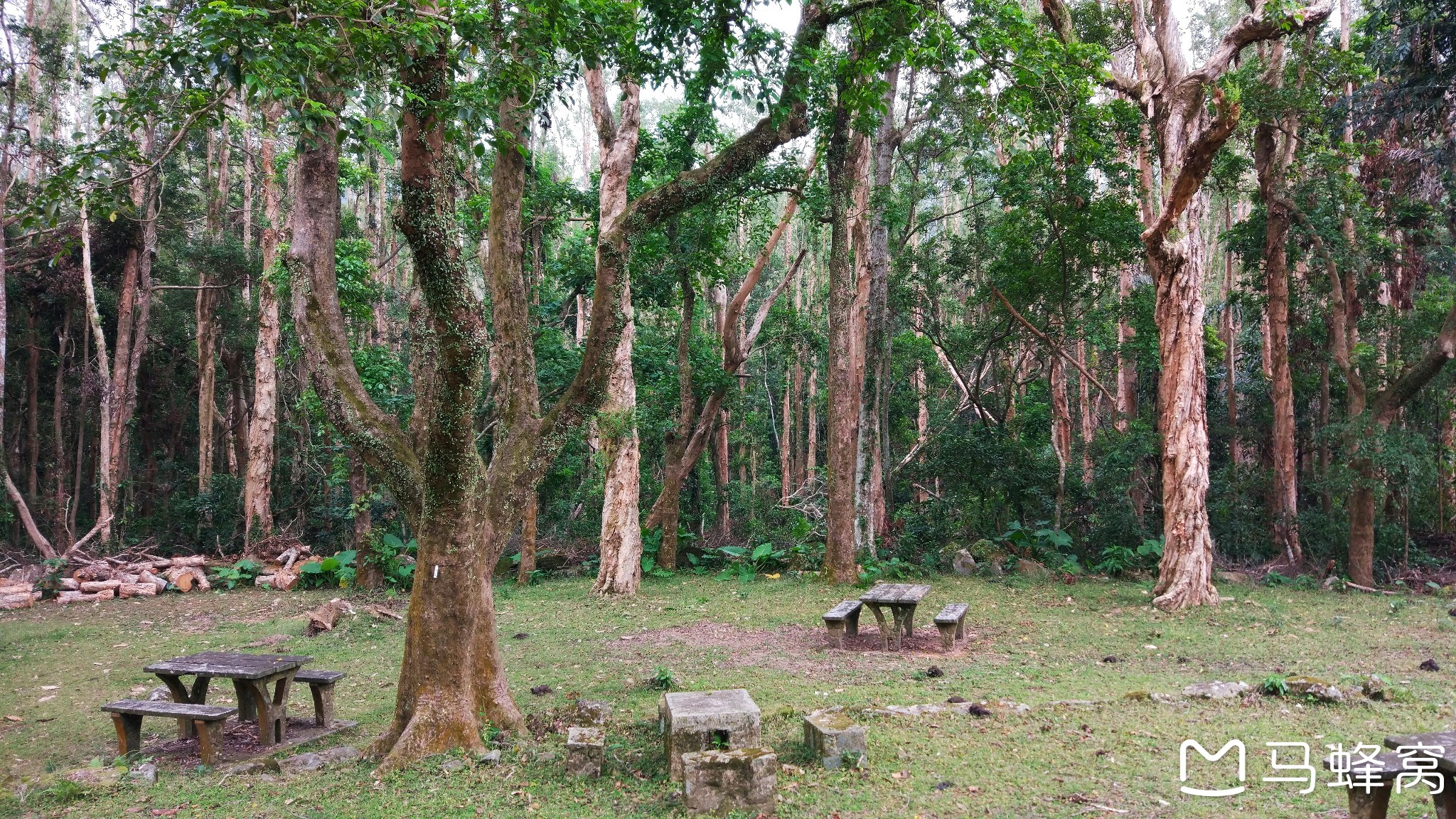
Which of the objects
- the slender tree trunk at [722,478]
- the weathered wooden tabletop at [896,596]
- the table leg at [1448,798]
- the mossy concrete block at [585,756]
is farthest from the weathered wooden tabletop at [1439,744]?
the slender tree trunk at [722,478]

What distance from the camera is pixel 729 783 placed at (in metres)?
4.01

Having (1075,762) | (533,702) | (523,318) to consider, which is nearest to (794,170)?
(523,318)

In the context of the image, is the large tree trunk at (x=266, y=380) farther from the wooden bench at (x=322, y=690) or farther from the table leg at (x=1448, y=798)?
the table leg at (x=1448, y=798)

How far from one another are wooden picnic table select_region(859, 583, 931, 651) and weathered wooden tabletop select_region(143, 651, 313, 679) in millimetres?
5146

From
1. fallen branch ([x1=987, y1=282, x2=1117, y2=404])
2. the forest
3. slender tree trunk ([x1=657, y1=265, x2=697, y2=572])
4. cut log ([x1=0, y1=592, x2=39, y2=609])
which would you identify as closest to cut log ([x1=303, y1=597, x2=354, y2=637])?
the forest

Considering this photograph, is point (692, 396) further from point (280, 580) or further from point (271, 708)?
point (271, 708)

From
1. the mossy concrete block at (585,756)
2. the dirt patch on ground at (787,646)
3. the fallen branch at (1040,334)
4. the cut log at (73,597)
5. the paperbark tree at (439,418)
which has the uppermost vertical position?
the fallen branch at (1040,334)

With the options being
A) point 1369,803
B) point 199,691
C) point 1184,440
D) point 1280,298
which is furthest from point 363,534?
point 1280,298

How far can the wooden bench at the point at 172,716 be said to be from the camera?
521cm

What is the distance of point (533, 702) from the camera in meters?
6.43

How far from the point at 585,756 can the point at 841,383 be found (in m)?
8.69

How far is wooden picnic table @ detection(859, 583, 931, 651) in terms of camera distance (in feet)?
27.0

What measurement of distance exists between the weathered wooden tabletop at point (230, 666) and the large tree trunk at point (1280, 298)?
46.1 ft

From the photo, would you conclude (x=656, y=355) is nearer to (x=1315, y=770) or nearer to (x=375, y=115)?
(x=375, y=115)
